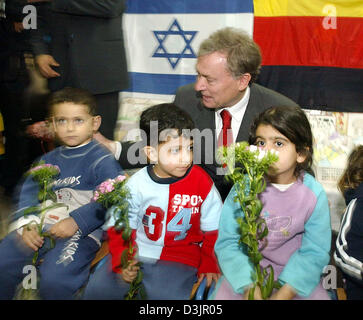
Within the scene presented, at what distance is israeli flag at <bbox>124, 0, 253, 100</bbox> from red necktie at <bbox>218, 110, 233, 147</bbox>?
31 centimetres

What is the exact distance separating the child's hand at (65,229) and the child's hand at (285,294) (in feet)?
2.47

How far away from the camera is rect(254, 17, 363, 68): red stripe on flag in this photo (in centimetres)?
173

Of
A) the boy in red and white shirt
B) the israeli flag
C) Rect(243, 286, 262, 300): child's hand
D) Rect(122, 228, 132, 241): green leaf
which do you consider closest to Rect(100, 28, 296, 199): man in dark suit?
the israeli flag

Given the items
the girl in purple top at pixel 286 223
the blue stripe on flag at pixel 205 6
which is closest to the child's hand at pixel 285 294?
the girl in purple top at pixel 286 223

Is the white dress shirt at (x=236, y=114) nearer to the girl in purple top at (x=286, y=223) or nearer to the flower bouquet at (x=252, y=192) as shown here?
the girl in purple top at (x=286, y=223)

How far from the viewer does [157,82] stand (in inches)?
78.7

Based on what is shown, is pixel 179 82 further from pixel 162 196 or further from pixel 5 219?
pixel 5 219

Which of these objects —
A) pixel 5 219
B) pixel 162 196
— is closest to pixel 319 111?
pixel 162 196

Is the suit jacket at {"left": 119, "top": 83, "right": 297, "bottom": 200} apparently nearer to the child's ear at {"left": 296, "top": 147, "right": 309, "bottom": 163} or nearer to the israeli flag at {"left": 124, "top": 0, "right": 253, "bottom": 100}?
the israeli flag at {"left": 124, "top": 0, "right": 253, "bottom": 100}

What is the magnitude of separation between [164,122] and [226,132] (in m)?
0.40

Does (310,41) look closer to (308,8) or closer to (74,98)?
(308,8)

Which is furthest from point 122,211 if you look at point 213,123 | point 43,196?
point 213,123

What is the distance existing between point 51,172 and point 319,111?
1.12 metres

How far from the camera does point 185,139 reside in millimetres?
1463
